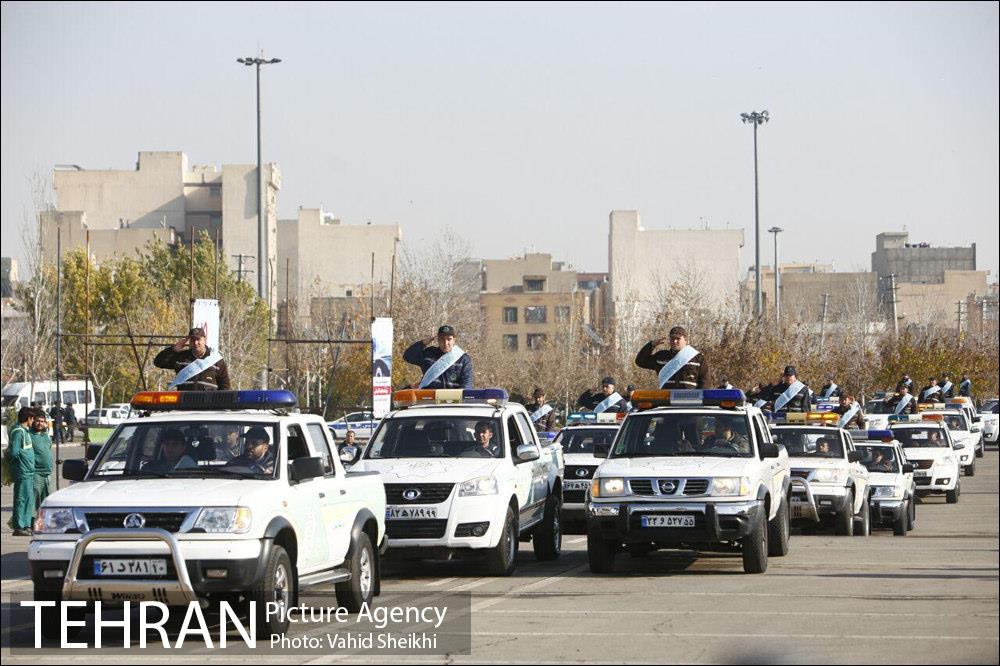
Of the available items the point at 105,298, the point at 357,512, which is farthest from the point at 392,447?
the point at 105,298

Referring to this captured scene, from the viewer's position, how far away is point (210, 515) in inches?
462

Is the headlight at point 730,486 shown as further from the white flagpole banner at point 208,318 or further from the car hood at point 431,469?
the white flagpole banner at point 208,318

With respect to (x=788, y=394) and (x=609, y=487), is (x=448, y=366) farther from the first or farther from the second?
(x=788, y=394)

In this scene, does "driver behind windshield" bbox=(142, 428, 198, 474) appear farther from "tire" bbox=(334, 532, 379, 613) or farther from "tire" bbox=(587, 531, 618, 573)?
"tire" bbox=(587, 531, 618, 573)

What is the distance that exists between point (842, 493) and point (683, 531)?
6.78 meters

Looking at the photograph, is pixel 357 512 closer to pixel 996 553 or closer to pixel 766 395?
pixel 996 553

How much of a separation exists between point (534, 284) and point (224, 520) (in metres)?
131

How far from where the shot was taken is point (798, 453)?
78.5 feet

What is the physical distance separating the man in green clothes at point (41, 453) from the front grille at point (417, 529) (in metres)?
8.69

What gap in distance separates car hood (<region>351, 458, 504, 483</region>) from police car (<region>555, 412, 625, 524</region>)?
4950 millimetres

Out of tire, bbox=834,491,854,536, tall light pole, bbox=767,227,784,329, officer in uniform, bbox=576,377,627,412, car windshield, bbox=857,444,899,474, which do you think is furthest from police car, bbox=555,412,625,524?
tall light pole, bbox=767,227,784,329

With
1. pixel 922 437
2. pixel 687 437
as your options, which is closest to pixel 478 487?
pixel 687 437

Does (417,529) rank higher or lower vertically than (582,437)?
lower

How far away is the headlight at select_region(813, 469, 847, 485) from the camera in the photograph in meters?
23.1
